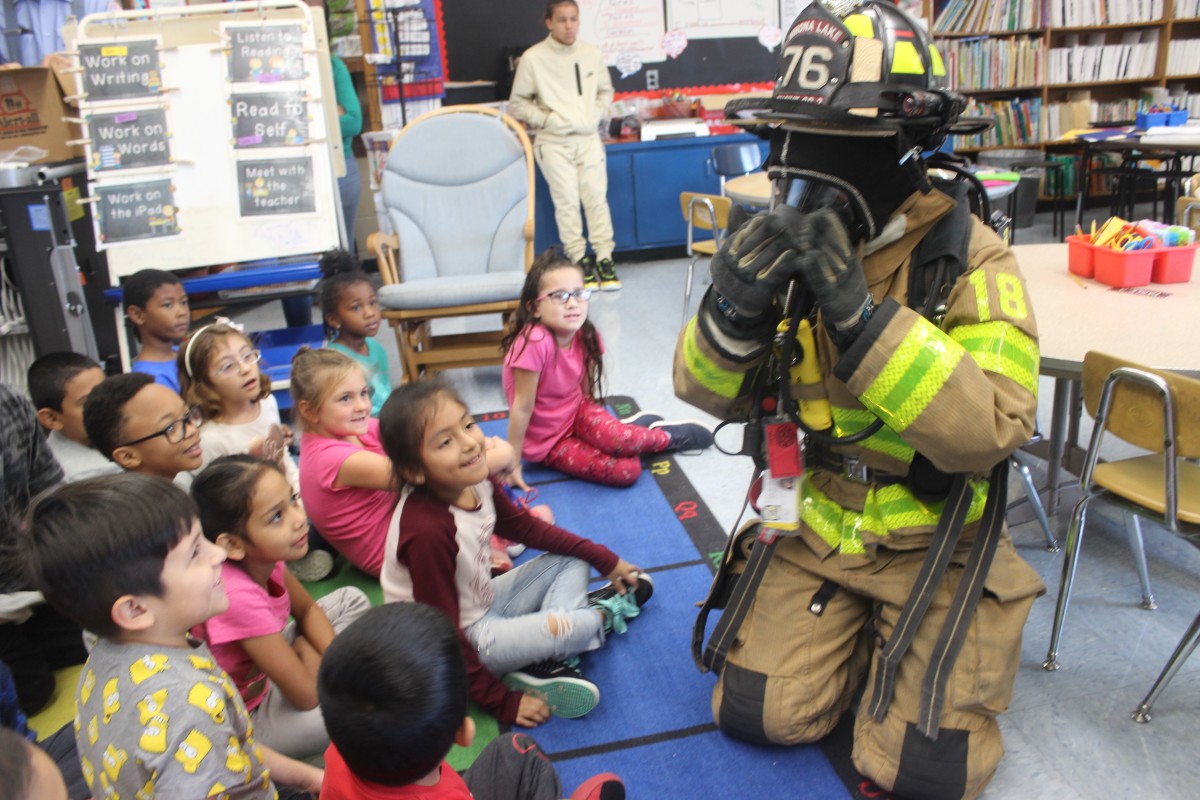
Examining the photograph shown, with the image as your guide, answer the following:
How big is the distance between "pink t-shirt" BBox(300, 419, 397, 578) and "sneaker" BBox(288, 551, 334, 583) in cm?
10

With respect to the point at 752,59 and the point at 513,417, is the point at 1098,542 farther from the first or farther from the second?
the point at 752,59

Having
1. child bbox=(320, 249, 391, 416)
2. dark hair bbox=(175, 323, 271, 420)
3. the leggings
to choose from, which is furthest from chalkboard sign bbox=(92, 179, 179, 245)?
the leggings

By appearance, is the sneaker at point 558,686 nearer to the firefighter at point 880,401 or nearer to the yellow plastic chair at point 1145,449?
the firefighter at point 880,401

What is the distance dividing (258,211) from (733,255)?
8.59 ft

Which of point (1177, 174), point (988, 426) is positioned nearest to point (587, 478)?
point (988, 426)

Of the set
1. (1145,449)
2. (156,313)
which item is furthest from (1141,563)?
(156,313)

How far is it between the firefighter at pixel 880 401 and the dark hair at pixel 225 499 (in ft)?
2.61

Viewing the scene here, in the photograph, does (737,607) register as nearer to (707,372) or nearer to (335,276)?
(707,372)

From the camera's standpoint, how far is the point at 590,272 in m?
5.61

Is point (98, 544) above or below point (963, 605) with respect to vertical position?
above

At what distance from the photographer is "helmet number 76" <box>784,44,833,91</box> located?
1315 millimetres

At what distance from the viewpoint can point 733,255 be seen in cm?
133

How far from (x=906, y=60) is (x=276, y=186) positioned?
8.91 feet

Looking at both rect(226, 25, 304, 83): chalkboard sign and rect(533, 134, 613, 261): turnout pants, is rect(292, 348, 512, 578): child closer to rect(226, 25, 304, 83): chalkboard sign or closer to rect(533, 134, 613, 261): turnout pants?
rect(226, 25, 304, 83): chalkboard sign
